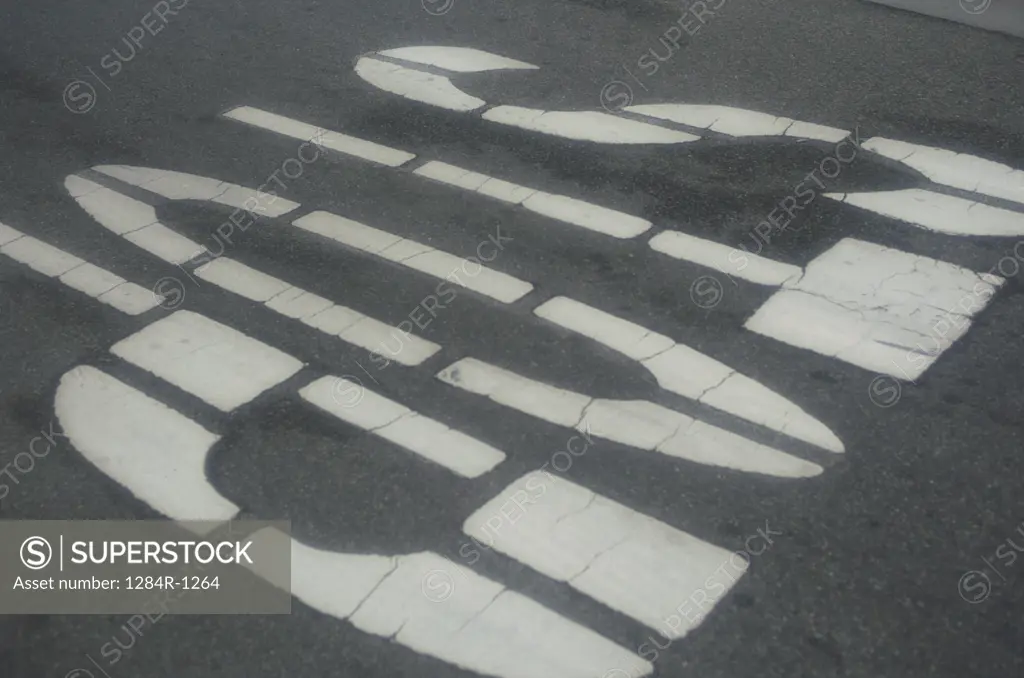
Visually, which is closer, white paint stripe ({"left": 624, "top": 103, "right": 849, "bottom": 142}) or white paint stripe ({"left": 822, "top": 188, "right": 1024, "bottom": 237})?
white paint stripe ({"left": 822, "top": 188, "right": 1024, "bottom": 237})

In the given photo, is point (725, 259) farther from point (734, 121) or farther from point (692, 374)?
point (734, 121)

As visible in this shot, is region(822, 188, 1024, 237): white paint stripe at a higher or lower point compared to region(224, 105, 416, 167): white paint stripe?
lower

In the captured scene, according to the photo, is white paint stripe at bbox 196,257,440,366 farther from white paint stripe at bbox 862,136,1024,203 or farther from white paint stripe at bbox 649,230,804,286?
white paint stripe at bbox 862,136,1024,203

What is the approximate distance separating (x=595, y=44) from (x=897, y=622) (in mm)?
4600

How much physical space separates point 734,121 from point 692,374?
2.27 meters

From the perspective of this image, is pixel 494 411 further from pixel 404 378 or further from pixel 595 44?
pixel 595 44

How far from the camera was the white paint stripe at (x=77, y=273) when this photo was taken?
483 cm

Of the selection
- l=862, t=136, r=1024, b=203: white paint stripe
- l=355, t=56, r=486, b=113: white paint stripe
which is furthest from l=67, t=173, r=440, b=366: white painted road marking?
l=862, t=136, r=1024, b=203: white paint stripe

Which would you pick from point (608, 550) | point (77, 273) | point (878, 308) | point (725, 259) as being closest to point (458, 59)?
point (725, 259)

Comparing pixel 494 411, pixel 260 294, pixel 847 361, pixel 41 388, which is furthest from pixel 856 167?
pixel 41 388

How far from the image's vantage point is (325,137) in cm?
609

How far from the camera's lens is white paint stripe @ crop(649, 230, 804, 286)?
484cm

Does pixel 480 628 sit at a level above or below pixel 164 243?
below

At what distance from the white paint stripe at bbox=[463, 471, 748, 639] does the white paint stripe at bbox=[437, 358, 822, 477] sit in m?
0.33
